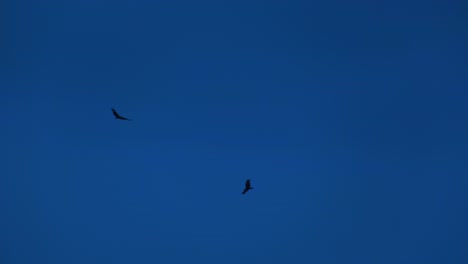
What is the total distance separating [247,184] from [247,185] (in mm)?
61

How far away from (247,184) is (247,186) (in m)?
0.11

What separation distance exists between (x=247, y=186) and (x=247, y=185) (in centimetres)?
7

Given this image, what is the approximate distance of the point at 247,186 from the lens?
21.4 metres

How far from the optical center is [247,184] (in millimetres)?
21422

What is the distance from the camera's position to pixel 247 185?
21391 millimetres
